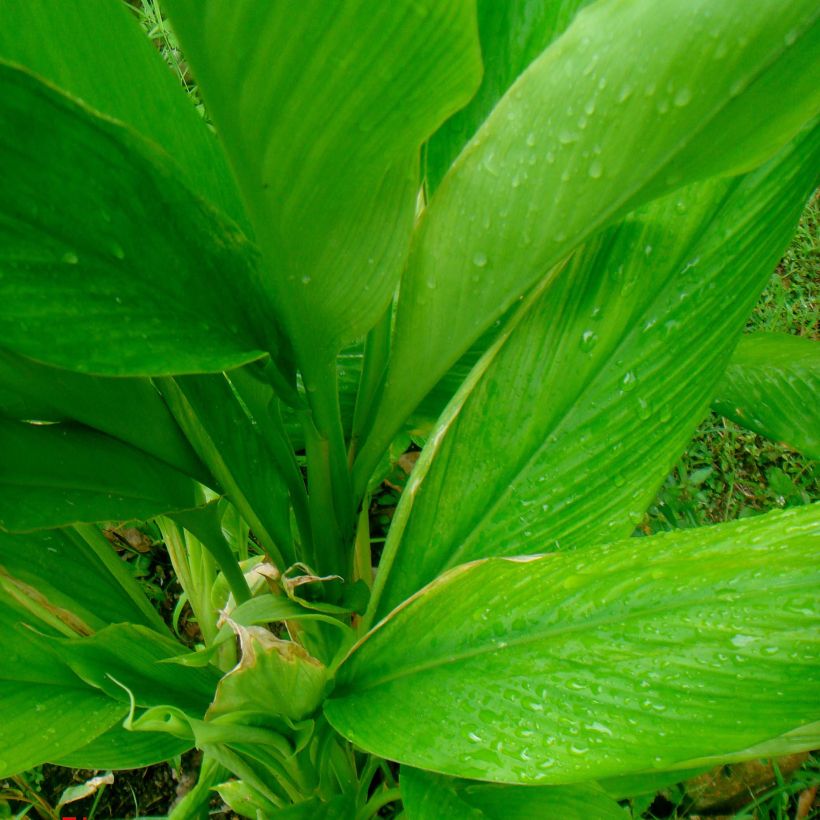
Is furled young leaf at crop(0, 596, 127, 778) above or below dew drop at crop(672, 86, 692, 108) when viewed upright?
below

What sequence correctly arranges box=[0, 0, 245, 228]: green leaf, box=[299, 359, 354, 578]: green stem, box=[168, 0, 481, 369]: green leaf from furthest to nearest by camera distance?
box=[299, 359, 354, 578]: green stem < box=[0, 0, 245, 228]: green leaf < box=[168, 0, 481, 369]: green leaf

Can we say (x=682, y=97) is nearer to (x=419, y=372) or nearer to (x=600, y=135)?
(x=600, y=135)

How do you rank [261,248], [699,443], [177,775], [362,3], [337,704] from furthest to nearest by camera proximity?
1. [699,443]
2. [177,775]
3. [337,704]
4. [261,248]
5. [362,3]

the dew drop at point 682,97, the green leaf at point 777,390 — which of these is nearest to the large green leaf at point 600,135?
the dew drop at point 682,97

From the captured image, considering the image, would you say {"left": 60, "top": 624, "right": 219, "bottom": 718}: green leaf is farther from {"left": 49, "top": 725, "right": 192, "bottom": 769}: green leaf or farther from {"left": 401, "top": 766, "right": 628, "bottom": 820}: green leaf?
{"left": 401, "top": 766, "right": 628, "bottom": 820}: green leaf

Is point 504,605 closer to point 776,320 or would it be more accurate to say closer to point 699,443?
point 699,443

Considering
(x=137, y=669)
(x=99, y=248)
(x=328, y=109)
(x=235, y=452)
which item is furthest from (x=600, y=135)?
(x=137, y=669)

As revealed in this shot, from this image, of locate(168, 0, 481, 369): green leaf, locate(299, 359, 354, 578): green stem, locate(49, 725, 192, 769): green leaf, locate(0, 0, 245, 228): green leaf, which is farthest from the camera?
locate(49, 725, 192, 769): green leaf

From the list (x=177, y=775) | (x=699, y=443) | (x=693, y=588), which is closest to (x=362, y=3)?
(x=693, y=588)

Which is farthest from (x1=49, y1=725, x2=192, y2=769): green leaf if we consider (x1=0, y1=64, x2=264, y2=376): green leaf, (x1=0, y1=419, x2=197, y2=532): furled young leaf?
(x1=0, y1=64, x2=264, y2=376): green leaf
